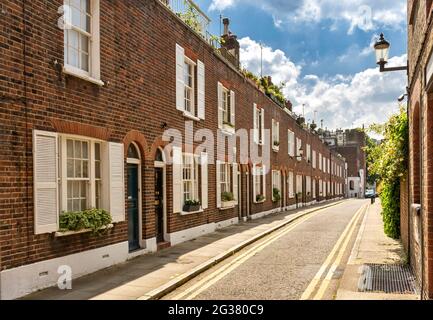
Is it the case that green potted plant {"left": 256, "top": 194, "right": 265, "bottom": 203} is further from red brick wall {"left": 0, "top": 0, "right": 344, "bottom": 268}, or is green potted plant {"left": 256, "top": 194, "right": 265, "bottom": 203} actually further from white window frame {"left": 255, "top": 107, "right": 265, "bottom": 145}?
red brick wall {"left": 0, "top": 0, "right": 344, "bottom": 268}

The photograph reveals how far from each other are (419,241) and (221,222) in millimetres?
10276

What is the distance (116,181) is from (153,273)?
2265 mm

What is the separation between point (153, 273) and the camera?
28.7 ft

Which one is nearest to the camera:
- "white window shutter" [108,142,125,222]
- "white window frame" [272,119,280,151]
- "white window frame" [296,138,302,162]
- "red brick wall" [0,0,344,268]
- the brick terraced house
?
"red brick wall" [0,0,344,268]

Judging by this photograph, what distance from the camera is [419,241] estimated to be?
7.14 metres

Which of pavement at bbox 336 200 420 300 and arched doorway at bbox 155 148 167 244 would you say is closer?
pavement at bbox 336 200 420 300

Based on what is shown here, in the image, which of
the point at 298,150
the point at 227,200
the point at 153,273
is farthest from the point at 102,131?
the point at 298,150

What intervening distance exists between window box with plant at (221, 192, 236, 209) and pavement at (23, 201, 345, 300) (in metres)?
2.90

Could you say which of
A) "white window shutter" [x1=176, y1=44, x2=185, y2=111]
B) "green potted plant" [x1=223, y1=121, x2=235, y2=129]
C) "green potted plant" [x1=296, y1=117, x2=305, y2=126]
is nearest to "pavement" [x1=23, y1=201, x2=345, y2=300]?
"white window shutter" [x1=176, y1=44, x2=185, y2=111]

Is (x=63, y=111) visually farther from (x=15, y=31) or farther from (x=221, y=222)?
(x=221, y=222)

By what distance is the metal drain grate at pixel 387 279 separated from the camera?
7.44 meters

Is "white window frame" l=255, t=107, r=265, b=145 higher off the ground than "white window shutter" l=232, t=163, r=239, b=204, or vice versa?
"white window frame" l=255, t=107, r=265, b=145

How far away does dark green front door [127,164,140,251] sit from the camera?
1051cm

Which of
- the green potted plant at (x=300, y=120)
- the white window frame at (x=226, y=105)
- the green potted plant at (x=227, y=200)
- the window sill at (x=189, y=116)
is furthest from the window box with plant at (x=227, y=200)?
the green potted plant at (x=300, y=120)
